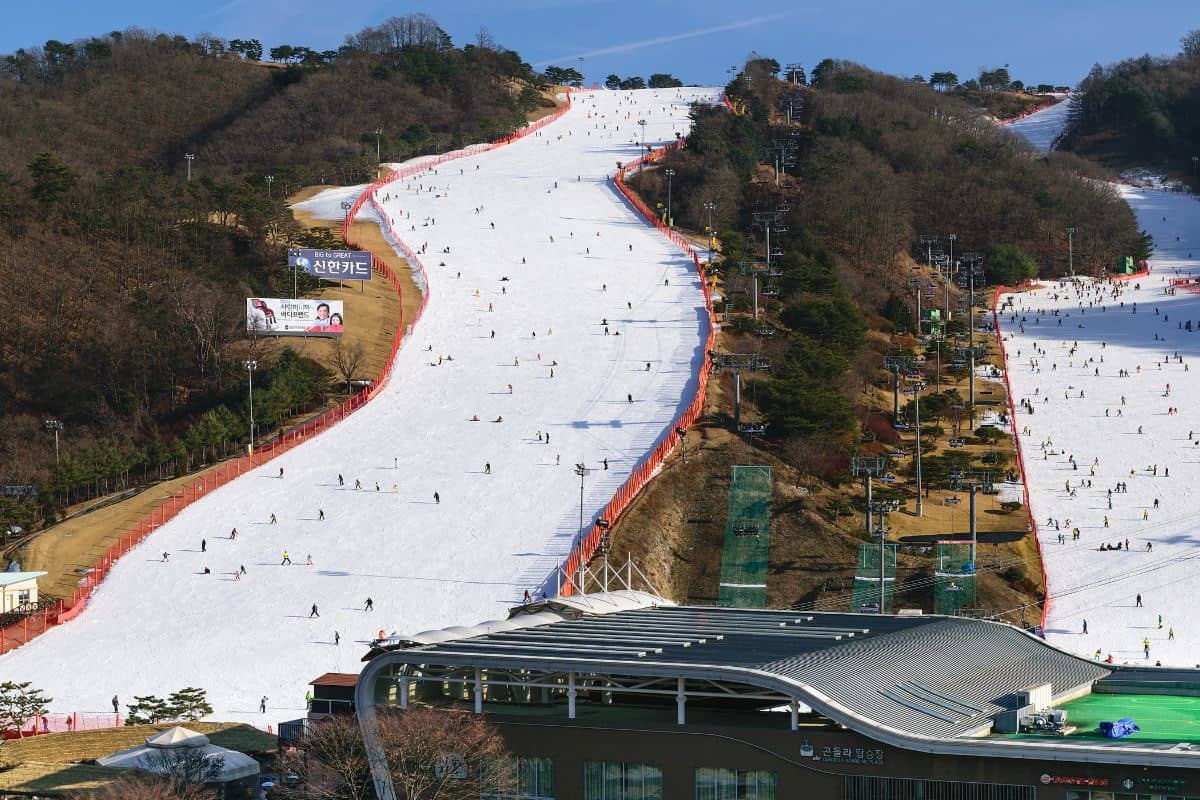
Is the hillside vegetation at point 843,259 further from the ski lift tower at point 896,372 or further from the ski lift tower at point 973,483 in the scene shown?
the ski lift tower at point 973,483

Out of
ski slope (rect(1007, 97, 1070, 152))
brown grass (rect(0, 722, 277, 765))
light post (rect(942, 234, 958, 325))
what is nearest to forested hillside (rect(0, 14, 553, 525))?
brown grass (rect(0, 722, 277, 765))

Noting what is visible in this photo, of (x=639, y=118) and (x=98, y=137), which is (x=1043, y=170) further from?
(x=98, y=137)

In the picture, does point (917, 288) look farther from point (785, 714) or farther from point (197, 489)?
point (785, 714)

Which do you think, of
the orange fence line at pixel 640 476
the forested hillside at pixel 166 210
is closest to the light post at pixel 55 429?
the forested hillside at pixel 166 210

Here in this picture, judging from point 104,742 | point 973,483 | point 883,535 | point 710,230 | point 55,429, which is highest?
point 710,230

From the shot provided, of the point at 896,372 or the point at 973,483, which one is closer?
the point at 973,483

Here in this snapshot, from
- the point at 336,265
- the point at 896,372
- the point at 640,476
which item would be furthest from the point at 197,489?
the point at 896,372
